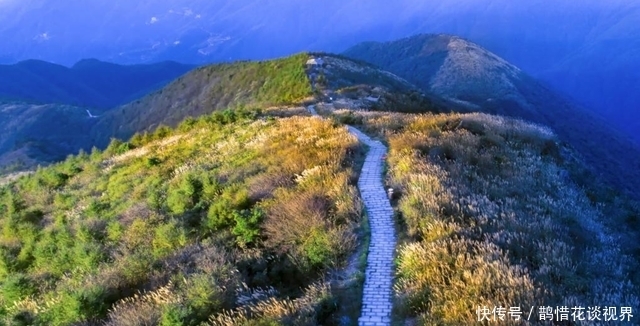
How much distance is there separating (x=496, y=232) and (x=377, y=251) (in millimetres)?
2035

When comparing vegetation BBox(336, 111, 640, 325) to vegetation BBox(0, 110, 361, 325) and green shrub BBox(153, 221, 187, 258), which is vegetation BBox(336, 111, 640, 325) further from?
green shrub BBox(153, 221, 187, 258)

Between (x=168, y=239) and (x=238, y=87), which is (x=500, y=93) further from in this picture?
(x=168, y=239)

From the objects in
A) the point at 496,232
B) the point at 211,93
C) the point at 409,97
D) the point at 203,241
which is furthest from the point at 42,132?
the point at 496,232

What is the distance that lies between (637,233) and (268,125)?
49.7ft

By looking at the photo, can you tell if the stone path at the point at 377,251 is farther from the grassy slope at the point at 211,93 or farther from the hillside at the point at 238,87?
the grassy slope at the point at 211,93

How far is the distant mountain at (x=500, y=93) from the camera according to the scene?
7494 centimetres

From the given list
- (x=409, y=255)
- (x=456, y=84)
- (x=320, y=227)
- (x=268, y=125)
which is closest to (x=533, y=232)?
(x=409, y=255)

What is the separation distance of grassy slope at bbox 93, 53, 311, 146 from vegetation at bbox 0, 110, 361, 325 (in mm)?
37219

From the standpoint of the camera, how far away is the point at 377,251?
9.16 metres

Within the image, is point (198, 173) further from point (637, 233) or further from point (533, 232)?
point (637, 233)

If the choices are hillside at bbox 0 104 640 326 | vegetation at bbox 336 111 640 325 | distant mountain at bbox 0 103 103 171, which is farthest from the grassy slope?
vegetation at bbox 336 111 640 325

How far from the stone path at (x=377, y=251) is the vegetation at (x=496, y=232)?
0.83ft

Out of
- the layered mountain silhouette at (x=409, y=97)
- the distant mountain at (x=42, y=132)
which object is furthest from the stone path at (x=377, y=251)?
the distant mountain at (x=42, y=132)

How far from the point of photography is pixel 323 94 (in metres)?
44.5
